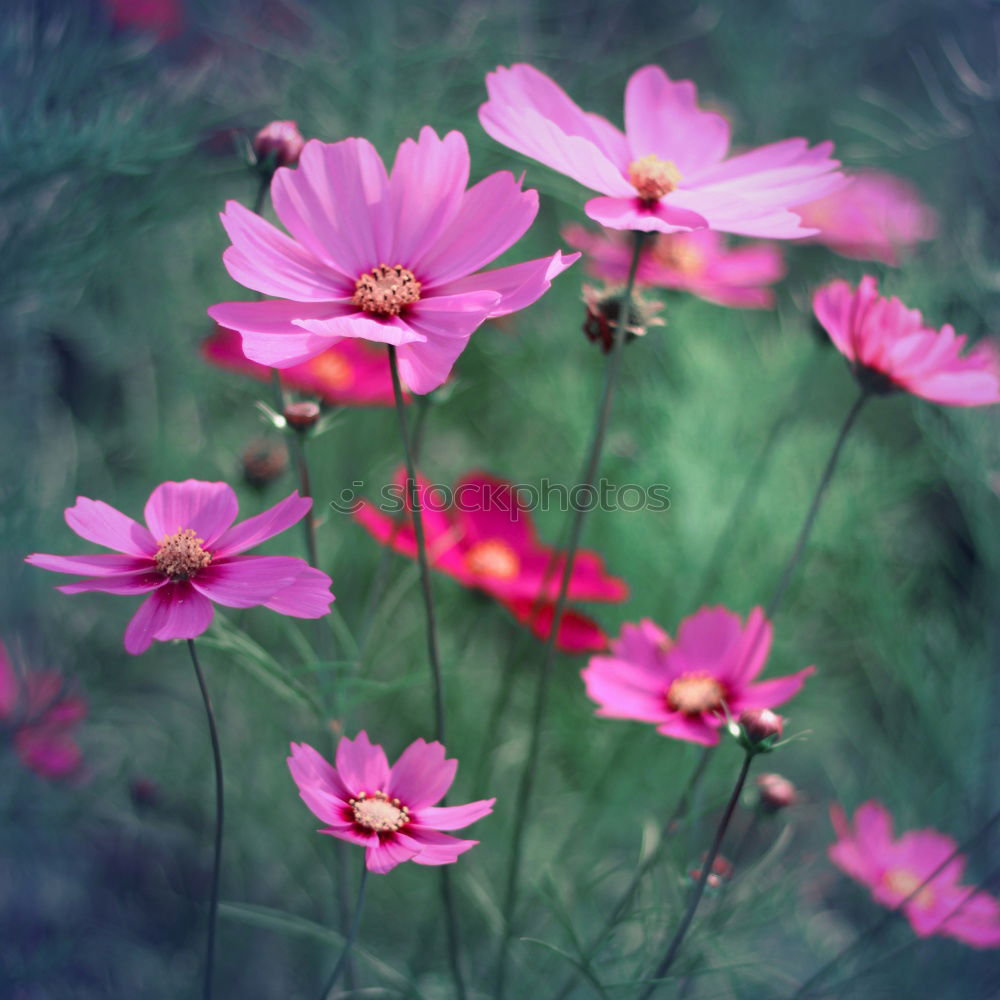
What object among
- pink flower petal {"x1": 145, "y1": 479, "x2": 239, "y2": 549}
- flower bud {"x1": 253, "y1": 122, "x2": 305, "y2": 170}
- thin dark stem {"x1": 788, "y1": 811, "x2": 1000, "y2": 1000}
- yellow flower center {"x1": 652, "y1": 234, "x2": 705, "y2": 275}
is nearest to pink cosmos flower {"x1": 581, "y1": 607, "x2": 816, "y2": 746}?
thin dark stem {"x1": 788, "y1": 811, "x2": 1000, "y2": 1000}

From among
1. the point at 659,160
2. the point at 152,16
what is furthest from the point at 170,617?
the point at 152,16

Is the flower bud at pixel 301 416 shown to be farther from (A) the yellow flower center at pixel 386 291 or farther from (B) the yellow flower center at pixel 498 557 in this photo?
(B) the yellow flower center at pixel 498 557

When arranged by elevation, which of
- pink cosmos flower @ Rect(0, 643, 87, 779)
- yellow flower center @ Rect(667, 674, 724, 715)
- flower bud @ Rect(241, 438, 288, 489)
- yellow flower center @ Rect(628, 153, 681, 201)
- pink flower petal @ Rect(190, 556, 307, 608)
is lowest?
pink cosmos flower @ Rect(0, 643, 87, 779)

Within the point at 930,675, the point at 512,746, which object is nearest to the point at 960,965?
the point at 930,675

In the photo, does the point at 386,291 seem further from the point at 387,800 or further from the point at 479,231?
the point at 387,800

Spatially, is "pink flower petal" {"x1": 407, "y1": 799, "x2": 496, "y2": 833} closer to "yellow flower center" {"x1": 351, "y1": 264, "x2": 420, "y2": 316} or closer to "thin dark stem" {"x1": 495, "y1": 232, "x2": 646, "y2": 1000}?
"thin dark stem" {"x1": 495, "y1": 232, "x2": 646, "y2": 1000}
